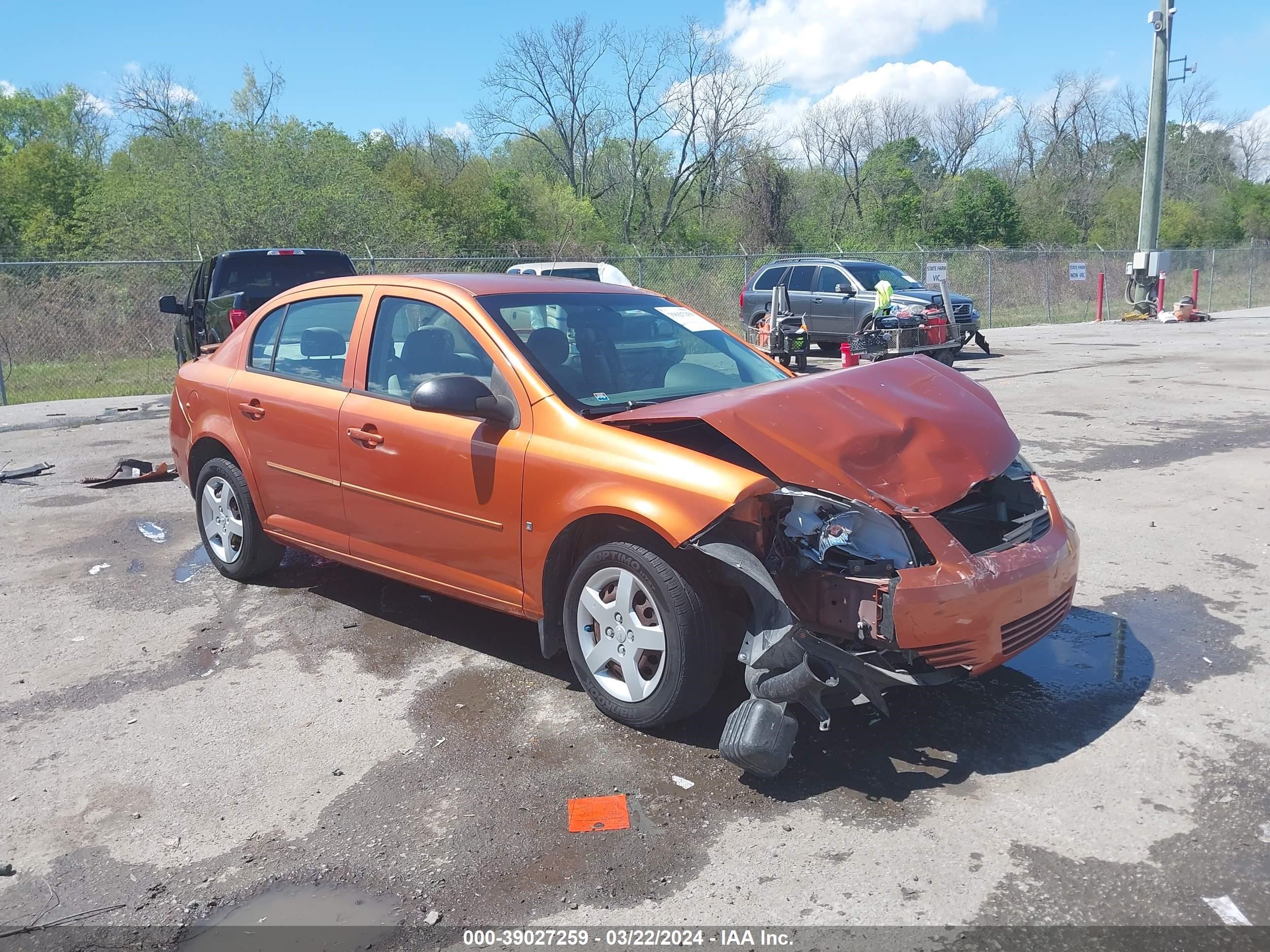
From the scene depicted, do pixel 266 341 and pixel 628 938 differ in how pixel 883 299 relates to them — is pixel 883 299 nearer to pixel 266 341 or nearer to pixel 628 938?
pixel 266 341

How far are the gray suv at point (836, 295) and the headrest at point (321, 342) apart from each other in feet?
43.6

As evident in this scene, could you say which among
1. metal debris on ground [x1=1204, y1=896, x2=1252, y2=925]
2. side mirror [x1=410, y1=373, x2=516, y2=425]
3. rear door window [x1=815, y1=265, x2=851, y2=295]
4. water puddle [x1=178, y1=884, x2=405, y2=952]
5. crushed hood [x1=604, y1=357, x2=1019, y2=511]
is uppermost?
rear door window [x1=815, y1=265, x2=851, y2=295]

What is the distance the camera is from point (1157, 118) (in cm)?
2697

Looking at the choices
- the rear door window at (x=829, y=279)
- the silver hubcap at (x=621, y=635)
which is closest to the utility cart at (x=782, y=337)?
the rear door window at (x=829, y=279)

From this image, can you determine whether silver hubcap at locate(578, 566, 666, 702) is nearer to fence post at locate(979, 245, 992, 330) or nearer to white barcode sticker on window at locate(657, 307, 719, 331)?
white barcode sticker on window at locate(657, 307, 719, 331)

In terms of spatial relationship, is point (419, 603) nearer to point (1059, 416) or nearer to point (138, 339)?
point (1059, 416)

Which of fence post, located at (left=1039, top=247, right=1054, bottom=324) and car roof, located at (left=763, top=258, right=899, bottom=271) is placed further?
fence post, located at (left=1039, top=247, right=1054, bottom=324)

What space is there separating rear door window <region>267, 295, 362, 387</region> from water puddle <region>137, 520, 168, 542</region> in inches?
89.3

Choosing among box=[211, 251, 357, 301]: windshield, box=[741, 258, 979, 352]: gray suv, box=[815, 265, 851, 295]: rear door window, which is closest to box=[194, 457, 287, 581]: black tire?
box=[211, 251, 357, 301]: windshield

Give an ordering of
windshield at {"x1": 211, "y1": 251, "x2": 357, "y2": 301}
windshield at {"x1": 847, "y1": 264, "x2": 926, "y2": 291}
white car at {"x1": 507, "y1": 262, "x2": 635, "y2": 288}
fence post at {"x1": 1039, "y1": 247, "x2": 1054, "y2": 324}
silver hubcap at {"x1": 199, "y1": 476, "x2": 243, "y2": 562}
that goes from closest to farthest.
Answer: silver hubcap at {"x1": 199, "y1": 476, "x2": 243, "y2": 562}
windshield at {"x1": 211, "y1": 251, "x2": 357, "y2": 301}
white car at {"x1": 507, "y1": 262, "x2": 635, "y2": 288}
windshield at {"x1": 847, "y1": 264, "x2": 926, "y2": 291}
fence post at {"x1": 1039, "y1": 247, "x2": 1054, "y2": 324}

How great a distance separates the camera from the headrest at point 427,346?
4.67 meters

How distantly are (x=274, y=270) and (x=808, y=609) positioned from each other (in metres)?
10.9

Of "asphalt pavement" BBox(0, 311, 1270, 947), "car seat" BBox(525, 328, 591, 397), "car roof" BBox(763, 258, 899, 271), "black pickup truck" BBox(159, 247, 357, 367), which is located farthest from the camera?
"car roof" BBox(763, 258, 899, 271)

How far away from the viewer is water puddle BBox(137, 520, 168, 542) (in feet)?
23.1
